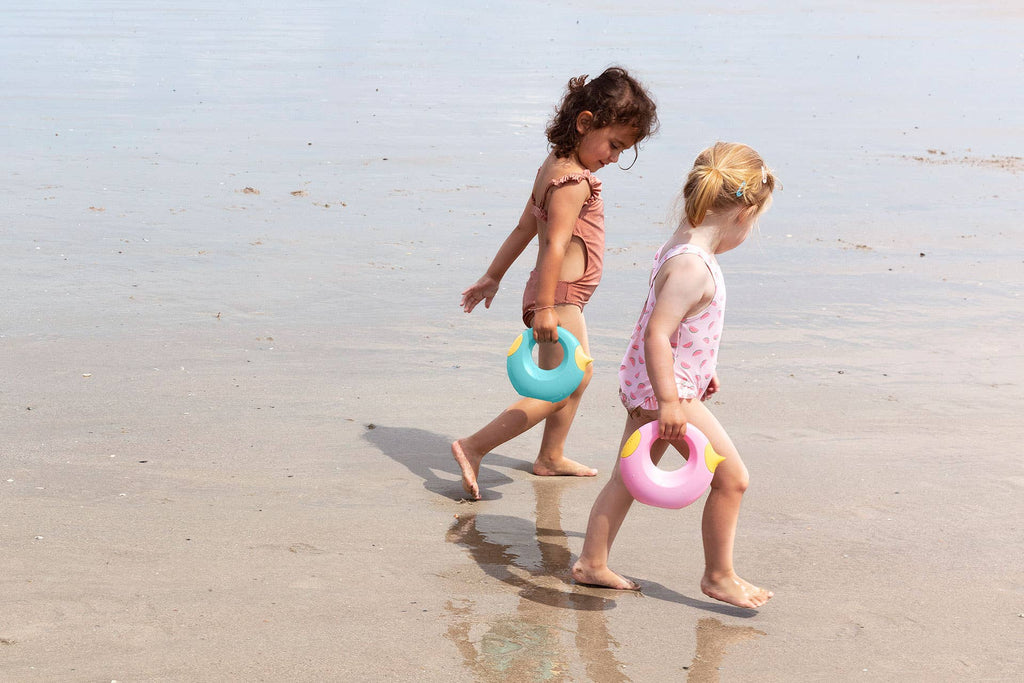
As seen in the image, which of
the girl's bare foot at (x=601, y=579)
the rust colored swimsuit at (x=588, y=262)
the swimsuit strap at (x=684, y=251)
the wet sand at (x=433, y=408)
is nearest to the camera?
the wet sand at (x=433, y=408)

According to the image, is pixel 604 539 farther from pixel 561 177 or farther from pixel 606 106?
pixel 606 106

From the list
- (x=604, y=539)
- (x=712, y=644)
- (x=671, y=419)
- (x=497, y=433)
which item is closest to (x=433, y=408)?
(x=497, y=433)

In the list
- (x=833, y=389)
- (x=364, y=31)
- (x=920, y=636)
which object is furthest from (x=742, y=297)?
(x=364, y=31)

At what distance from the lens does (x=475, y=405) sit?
520 centimetres

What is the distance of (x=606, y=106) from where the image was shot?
3.99 metres

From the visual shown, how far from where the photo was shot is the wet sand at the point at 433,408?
10.6 feet

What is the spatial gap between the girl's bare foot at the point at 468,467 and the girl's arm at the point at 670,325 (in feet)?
3.50

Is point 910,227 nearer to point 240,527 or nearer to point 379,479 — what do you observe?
point 379,479

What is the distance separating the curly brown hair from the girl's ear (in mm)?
11

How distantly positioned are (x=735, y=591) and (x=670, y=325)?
0.82m

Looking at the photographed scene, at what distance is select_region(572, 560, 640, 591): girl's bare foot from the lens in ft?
11.6

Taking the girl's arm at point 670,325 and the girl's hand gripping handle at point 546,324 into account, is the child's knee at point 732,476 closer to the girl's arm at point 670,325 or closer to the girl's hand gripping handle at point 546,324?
the girl's arm at point 670,325

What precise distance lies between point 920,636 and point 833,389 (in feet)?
7.45

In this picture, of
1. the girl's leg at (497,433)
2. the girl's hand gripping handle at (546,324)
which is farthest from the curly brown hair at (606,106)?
the girl's leg at (497,433)
